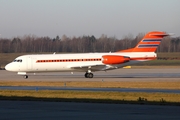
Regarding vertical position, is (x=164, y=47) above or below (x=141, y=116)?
above

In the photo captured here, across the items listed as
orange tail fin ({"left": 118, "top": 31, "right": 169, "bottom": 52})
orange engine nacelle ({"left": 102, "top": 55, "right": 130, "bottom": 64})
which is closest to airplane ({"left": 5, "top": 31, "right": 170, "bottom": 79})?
orange engine nacelle ({"left": 102, "top": 55, "right": 130, "bottom": 64})

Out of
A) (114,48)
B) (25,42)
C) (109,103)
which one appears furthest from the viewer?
(25,42)

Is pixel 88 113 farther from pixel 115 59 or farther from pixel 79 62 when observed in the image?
pixel 79 62

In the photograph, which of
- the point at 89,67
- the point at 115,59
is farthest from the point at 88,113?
the point at 89,67

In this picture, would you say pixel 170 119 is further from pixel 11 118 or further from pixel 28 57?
pixel 28 57

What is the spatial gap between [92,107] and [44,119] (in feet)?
14.4

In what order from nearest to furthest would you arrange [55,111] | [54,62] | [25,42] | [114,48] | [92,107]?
[55,111]
[92,107]
[54,62]
[114,48]
[25,42]

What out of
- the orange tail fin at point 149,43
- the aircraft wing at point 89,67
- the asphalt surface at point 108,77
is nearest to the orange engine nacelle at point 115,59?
the aircraft wing at point 89,67

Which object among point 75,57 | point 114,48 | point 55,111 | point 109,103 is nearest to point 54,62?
point 75,57

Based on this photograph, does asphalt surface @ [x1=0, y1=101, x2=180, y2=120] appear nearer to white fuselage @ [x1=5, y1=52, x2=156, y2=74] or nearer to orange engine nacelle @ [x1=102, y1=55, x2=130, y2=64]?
orange engine nacelle @ [x1=102, y1=55, x2=130, y2=64]

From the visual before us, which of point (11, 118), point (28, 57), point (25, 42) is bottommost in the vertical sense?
point (11, 118)

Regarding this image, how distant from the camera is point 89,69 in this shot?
52.7 meters

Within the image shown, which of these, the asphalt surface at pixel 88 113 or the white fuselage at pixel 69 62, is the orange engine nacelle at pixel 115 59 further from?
the asphalt surface at pixel 88 113

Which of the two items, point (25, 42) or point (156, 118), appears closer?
point (156, 118)
